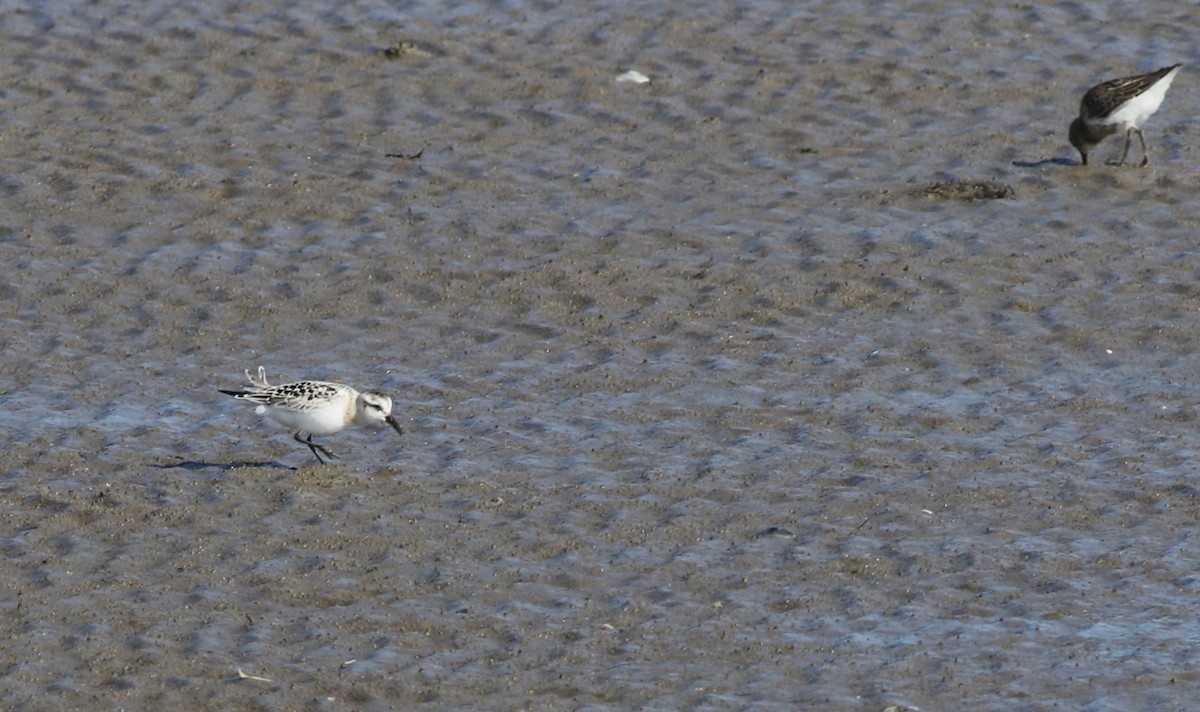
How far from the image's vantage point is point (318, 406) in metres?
12.6

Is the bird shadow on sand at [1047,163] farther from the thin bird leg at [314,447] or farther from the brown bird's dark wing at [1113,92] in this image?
the thin bird leg at [314,447]

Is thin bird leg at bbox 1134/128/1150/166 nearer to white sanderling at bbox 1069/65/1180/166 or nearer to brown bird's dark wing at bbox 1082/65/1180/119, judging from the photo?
white sanderling at bbox 1069/65/1180/166

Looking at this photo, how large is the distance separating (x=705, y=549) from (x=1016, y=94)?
31.5 ft

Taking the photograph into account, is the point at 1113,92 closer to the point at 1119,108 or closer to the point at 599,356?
the point at 1119,108

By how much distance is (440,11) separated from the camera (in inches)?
858

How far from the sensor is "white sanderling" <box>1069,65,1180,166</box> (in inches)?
701

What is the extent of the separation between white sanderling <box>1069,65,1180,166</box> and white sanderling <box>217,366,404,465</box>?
8131mm

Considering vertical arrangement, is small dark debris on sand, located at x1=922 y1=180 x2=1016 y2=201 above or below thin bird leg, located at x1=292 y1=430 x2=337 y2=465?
above

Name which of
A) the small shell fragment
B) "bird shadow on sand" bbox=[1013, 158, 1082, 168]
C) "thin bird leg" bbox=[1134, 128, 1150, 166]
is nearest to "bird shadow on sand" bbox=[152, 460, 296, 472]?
the small shell fragment

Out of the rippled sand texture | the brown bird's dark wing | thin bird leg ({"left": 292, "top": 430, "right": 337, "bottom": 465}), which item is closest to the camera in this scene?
the rippled sand texture

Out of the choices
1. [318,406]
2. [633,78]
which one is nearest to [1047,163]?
[633,78]

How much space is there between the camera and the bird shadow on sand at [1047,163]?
18.3m

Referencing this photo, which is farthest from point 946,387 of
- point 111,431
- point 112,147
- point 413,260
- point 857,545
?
point 112,147

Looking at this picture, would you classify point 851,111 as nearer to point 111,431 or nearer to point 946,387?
point 946,387
